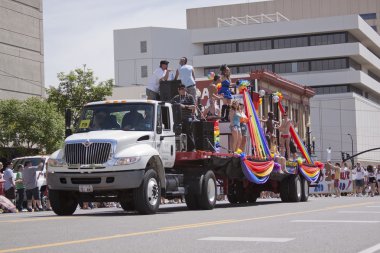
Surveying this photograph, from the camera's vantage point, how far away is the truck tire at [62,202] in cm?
1930

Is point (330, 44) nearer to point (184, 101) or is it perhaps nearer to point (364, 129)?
point (364, 129)

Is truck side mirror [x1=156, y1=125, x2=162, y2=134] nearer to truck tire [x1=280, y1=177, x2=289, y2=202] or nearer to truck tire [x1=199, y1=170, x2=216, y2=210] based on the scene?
truck tire [x1=199, y1=170, x2=216, y2=210]

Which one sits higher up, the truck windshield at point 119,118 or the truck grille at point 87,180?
the truck windshield at point 119,118

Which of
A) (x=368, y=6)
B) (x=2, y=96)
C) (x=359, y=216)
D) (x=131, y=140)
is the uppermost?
(x=368, y=6)

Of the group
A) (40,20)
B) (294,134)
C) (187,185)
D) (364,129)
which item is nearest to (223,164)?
(187,185)

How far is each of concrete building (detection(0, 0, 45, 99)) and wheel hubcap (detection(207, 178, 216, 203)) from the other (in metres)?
56.5

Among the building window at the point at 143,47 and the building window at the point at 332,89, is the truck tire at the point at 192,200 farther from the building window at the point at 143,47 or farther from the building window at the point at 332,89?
the building window at the point at 143,47

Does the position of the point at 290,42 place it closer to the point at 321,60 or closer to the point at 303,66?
the point at 303,66

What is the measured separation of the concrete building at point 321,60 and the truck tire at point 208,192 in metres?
76.4

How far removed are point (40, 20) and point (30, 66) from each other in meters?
5.57

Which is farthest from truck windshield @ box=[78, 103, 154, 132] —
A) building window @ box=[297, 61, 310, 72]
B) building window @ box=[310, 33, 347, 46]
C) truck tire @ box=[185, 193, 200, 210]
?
building window @ box=[310, 33, 347, 46]

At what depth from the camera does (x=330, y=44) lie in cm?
10412

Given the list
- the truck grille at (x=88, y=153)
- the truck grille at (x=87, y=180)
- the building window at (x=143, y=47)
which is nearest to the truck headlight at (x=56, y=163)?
the truck grille at (x=88, y=153)

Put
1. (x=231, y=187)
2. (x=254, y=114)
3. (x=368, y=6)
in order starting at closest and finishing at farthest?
(x=254, y=114), (x=231, y=187), (x=368, y=6)
